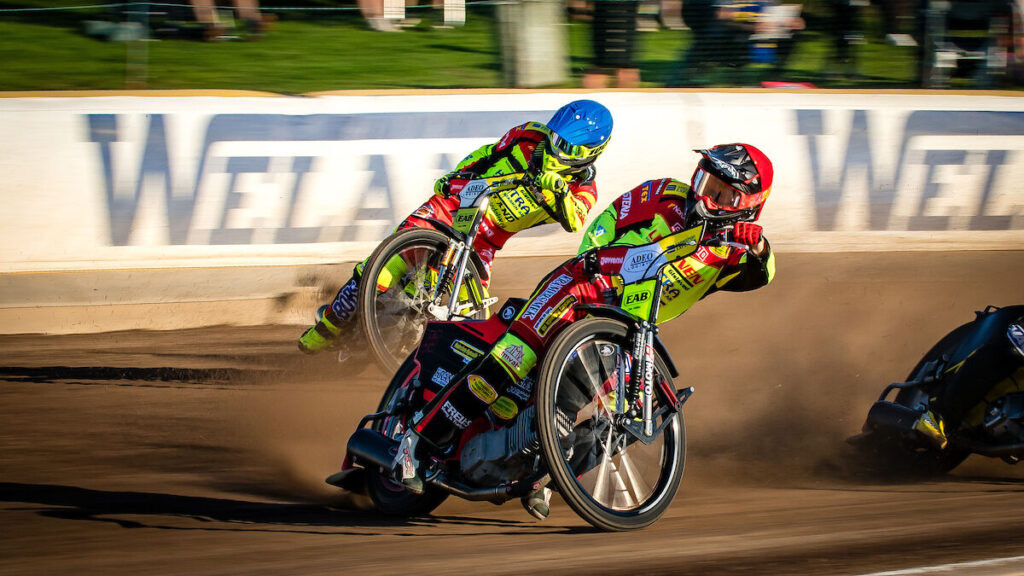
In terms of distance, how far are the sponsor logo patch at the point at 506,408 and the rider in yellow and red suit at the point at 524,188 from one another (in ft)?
8.45

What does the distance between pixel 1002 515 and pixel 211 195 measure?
7.19m

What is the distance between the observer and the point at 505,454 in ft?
16.0

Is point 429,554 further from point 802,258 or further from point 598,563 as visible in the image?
point 802,258

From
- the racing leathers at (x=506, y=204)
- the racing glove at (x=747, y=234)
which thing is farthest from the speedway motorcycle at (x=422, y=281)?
the racing glove at (x=747, y=234)

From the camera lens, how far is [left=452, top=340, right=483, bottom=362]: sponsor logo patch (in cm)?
530

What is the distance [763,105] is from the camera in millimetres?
11133

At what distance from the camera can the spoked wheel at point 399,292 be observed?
23.9 ft

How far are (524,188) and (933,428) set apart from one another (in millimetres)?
3278

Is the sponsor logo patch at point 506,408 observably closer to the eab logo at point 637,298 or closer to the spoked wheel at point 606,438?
the spoked wheel at point 606,438

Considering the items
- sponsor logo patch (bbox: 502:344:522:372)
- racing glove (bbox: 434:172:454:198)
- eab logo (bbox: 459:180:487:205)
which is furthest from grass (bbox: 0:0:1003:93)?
sponsor logo patch (bbox: 502:344:522:372)

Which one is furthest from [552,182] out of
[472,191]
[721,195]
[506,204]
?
[721,195]

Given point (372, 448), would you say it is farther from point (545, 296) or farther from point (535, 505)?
point (545, 296)

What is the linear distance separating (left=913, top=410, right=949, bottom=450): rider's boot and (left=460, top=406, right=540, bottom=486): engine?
2.67 m

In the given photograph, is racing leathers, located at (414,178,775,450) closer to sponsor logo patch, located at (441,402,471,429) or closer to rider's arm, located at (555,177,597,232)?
sponsor logo patch, located at (441,402,471,429)
